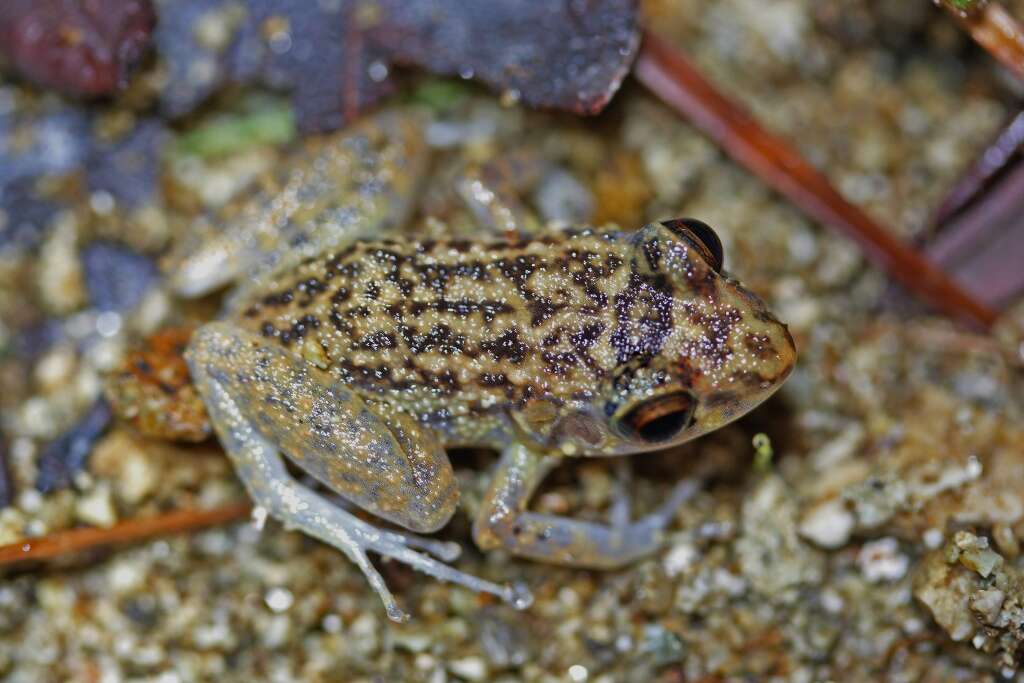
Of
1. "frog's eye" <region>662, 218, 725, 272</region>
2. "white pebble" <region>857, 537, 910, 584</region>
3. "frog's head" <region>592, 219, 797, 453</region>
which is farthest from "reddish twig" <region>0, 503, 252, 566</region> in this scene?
"white pebble" <region>857, 537, 910, 584</region>

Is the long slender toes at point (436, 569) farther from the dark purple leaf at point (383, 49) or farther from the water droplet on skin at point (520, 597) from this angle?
the dark purple leaf at point (383, 49)

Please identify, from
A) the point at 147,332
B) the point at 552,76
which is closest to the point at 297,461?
the point at 147,332

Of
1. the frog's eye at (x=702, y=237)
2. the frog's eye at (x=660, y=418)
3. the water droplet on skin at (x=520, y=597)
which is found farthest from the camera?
the water droplet on skin at (x=520, y=597)

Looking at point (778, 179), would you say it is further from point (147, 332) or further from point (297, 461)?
point (147, 332)

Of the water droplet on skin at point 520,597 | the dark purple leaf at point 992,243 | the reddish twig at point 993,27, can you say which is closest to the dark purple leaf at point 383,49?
the reddish twig at point 993,27

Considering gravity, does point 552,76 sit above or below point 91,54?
above

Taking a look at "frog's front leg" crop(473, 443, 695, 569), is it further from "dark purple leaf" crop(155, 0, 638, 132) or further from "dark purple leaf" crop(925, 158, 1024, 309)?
"dark purple leaf" crop(925, 158, 1024, 309)
